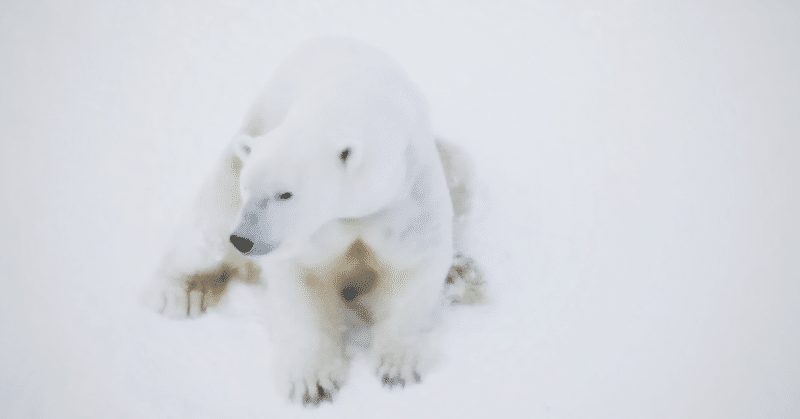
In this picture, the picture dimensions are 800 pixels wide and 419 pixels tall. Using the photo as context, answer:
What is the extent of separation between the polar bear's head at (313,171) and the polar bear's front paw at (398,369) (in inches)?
22.2

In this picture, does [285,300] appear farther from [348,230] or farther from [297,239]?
[297,239]

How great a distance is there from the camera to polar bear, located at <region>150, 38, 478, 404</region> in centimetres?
111

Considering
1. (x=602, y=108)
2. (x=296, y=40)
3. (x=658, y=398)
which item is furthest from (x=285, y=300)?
(x=296, y=40)

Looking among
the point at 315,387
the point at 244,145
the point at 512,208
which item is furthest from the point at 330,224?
the point at 512,208

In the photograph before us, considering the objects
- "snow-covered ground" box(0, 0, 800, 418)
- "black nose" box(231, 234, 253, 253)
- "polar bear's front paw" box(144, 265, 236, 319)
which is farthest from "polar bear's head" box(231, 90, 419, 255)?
"polar bear's front paw" box(144, 265, 236, 319)

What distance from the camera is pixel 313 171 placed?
1098mm

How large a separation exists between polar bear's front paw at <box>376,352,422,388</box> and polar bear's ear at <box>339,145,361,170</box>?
737mm

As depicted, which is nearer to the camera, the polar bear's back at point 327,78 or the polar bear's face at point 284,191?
the polar bear's face at point 284,191

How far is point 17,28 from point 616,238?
14.4 feet

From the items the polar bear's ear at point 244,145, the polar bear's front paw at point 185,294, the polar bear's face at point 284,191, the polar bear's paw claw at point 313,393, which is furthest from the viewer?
the polar bear's front paw at point 185,294

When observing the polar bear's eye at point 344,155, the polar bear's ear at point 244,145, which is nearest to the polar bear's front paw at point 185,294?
the polar bear's ear at point 244,145

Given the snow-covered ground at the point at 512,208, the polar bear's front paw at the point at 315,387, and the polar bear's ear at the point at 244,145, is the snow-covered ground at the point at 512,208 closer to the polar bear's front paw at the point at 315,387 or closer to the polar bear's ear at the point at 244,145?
the polar bear's front paw at the point at 315,387

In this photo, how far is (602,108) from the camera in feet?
9.43

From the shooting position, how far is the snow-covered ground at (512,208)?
148 cm
